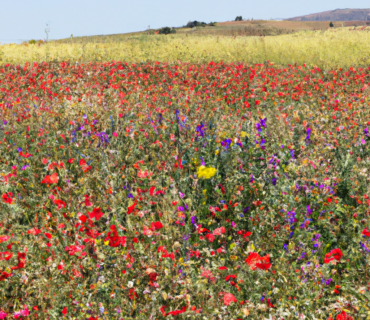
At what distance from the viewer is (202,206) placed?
9.55ft

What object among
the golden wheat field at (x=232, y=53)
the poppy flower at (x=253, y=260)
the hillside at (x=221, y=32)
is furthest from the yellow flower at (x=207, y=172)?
the hillside at (x=221, y=32)

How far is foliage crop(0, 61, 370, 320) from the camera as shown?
6.33 ft

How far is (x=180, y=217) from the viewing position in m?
2.21

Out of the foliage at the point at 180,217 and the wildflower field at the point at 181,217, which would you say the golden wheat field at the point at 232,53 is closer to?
the foliage at the point at 180,217

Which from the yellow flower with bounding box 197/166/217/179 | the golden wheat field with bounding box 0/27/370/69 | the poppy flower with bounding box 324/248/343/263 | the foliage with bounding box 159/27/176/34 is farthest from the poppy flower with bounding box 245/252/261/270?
the foliage with bounding box 159/27/176/34

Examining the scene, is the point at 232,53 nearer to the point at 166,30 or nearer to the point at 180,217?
the point at 180,217

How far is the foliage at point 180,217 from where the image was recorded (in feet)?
6.33

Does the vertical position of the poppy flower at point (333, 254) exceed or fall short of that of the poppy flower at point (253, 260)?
it falls short

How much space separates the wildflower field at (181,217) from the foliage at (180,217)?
1 cm

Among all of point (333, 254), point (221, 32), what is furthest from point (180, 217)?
point (221, 32)

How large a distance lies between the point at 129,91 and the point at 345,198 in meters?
4.94

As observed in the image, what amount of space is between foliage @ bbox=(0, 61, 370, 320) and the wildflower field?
0.01 metres

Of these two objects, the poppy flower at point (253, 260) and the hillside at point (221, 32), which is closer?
the poppy flower at point (253, 260)

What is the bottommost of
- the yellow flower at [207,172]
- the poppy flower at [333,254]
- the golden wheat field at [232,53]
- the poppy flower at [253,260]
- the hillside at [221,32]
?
the poppy flower at [333,254]
